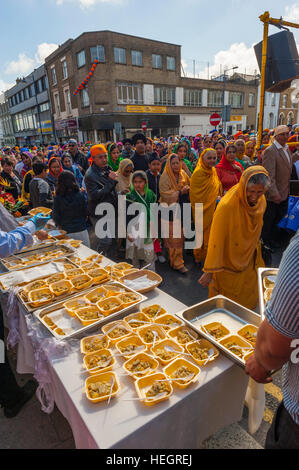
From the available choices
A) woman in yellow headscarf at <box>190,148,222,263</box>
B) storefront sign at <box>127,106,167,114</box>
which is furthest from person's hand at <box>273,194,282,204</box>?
storefront sign at <box>127,106,167,114</box>

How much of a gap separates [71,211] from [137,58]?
1092 inches

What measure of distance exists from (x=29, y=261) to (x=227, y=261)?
88.8 inches

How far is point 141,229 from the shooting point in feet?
13.2

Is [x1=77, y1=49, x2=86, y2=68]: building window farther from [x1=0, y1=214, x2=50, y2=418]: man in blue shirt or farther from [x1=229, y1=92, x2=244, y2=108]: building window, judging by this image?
[x1=0, y1=214, x2=50, y2=418]: man in blue shirt

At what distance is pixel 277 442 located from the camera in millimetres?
1189

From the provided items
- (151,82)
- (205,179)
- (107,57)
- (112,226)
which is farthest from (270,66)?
(151,82)

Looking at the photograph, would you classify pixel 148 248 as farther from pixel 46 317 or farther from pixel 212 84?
pixel 212 84

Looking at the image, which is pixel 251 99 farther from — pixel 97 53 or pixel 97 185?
pixel 97 185

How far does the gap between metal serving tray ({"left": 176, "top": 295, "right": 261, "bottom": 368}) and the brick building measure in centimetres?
1894

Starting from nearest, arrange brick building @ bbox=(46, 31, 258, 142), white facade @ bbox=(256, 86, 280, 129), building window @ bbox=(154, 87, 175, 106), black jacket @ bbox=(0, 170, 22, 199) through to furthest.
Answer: black jacket @ bbox=(0, 170, 22, 199) → brick building @ bbox=(46, 31, 258, 142) → building window @ bbox=(154, 87, 175, 106) → white facade @ bbox=(256, 86, 280, 129)

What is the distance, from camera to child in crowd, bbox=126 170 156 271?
398 centimetres

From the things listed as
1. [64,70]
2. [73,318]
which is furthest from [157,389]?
[64,70]

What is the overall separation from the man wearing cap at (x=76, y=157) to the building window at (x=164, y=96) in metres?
22.7

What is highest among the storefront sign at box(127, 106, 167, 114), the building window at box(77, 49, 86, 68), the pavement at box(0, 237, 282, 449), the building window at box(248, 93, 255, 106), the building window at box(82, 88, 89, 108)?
the building window at box(77, 49, 86, 68)
